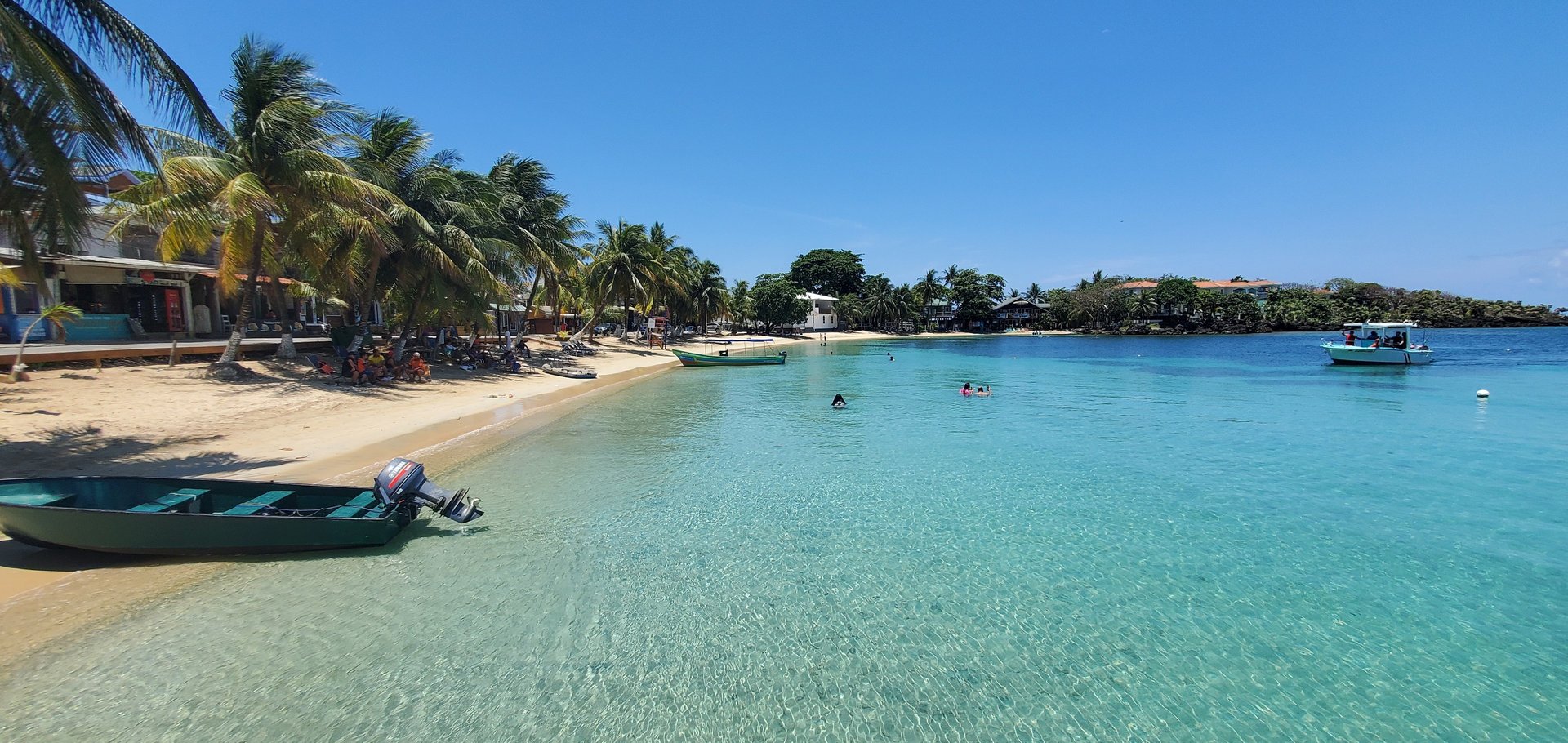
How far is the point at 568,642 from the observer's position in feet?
19.0

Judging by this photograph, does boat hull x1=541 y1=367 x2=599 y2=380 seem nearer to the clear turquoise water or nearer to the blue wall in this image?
the blue wall

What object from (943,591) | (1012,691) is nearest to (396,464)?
(943,591)

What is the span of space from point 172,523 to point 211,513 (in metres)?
0.59

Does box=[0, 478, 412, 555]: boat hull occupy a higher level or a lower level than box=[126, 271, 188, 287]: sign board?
lower

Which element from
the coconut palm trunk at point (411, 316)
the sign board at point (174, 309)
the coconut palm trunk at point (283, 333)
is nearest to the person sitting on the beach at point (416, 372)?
the coconut palm trunk at point (411, 316)

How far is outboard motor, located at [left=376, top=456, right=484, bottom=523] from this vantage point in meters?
7.63

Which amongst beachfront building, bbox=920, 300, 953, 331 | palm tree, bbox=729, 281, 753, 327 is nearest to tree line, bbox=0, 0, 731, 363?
palm tree, bbox=729, 281, 753, 327

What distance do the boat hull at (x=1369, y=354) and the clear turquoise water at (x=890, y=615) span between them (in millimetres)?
27603

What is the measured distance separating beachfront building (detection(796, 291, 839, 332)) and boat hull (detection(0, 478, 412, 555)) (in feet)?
255

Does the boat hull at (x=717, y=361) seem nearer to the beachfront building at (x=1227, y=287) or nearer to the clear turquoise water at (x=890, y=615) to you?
the clear turquoise water at (x=890, y=615)

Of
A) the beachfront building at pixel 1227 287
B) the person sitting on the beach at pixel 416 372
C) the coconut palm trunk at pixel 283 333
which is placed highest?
the beachfront building at pixel 1227 287

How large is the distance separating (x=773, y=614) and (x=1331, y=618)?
5.67m

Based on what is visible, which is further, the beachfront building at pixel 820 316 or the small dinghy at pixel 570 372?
the beachfront building at pixel 820 316

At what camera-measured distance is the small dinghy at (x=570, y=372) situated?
2834 centimetres
